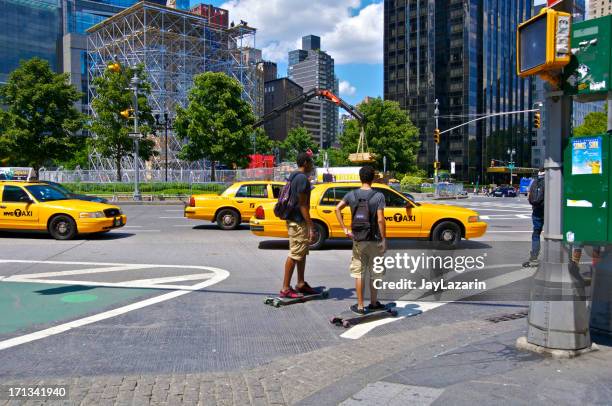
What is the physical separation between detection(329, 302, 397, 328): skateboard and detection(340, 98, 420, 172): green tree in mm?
55989

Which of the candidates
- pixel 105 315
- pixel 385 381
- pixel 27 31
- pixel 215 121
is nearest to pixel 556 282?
pixel 385 381

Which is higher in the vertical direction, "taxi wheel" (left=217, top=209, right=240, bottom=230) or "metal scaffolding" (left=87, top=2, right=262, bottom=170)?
"metal scaffolding" (left=87, top=2, right=262, bottom=170)

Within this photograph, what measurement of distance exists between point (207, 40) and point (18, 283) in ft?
177

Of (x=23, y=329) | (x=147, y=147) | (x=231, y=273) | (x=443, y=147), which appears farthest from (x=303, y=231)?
(x=443, y=147)

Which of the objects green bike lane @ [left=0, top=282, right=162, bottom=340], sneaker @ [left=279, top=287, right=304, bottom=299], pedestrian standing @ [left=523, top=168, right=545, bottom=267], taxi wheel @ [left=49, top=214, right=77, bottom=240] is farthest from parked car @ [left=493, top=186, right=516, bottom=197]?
green bike lane @ [left=0, top=282, right=162, bottom=340]

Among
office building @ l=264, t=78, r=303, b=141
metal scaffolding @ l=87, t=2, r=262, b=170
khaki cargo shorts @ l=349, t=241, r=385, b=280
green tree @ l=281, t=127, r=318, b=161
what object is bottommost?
khaki cargo shorts @ l=349, t=241, r=385, b=280

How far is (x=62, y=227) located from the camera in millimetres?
13766

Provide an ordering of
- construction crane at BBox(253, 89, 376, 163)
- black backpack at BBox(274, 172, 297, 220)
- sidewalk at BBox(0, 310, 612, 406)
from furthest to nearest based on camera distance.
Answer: construction crane at BBox(253, 89, 376, 163)
black backpack at BBox(274, 172, 297, 220)
sidewalk at BBox(0, 310, 612, 406)

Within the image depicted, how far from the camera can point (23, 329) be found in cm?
575

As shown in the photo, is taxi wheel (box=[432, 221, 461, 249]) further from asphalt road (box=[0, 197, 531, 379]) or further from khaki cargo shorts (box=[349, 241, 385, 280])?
khaki cargo shorts (box=[349, 241, 385, 280])

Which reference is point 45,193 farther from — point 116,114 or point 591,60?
point 116,114

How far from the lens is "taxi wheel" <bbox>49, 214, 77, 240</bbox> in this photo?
13695 mm

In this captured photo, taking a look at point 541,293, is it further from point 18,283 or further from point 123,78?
point 123,78

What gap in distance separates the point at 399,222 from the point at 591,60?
8064 mm
